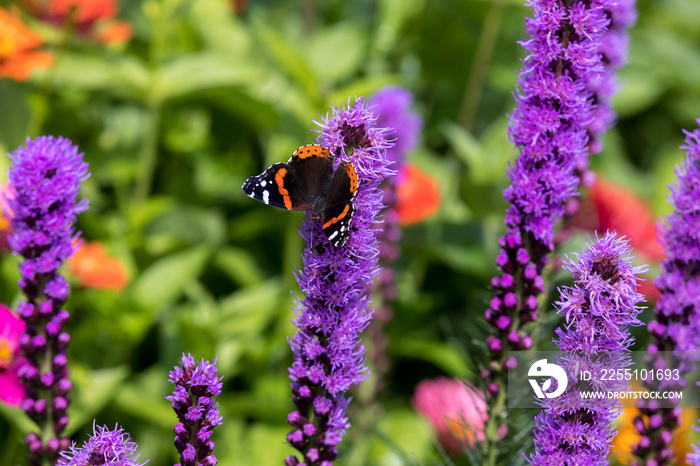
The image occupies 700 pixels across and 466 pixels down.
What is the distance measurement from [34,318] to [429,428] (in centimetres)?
159

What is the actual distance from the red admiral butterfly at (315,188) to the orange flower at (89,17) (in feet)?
5.16

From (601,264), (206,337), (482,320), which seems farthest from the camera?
(206,337)

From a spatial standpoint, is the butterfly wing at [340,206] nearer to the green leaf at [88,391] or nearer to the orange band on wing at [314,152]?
the orange band on wing at [314,152]

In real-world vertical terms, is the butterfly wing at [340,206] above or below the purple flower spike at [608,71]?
below

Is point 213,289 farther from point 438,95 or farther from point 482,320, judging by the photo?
point 482,320

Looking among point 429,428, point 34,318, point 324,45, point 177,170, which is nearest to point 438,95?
point 324,45

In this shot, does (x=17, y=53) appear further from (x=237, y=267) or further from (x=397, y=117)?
(x=397, y=117)

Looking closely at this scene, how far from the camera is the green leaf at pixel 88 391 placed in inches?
75.8

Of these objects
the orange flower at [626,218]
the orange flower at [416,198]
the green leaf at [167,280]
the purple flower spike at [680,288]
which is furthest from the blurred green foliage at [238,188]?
the purple flower spike at [680,288]

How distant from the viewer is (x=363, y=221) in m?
1.09

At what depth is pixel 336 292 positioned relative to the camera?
108 centimetres

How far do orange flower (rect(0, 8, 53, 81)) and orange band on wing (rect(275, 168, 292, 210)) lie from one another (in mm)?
1297

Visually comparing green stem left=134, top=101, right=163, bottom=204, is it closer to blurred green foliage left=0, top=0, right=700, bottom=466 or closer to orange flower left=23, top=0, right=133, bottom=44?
blurred green foliage left=0, top=0, right=700, bottom=466

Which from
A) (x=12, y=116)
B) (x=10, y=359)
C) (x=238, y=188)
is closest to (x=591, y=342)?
(x=10, y=359)
